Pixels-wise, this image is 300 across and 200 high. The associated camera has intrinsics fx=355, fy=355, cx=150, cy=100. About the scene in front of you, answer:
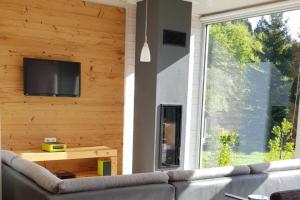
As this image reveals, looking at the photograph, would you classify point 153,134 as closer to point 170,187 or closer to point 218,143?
point 218,143

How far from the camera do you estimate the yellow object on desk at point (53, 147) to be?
4.53 metres

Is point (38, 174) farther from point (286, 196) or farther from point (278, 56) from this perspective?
point (278, 56)

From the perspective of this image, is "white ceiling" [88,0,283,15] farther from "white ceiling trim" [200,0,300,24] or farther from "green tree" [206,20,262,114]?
"green tree" [206,20,262,114]

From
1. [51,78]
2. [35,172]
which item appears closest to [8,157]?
[35,172]

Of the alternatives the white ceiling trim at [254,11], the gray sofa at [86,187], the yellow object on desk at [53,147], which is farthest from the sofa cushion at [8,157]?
the white ceiling trim at [254,11]

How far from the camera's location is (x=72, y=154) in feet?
15.1

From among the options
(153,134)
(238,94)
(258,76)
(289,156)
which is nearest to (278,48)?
(258,76)

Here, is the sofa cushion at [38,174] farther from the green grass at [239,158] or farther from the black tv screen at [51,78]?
the green grass at [239,158]

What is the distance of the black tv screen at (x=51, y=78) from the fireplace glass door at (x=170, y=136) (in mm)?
1319

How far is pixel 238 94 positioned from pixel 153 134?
57.7 inches

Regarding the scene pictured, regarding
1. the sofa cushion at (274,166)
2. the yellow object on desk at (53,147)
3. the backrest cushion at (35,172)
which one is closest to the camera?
the backrest cushion at (35,172)

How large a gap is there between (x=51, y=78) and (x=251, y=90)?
9.34ft

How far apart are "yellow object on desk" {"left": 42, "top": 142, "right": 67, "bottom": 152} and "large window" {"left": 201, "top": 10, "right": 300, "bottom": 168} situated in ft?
8.16

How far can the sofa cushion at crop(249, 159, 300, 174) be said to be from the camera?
2986 millimetres
